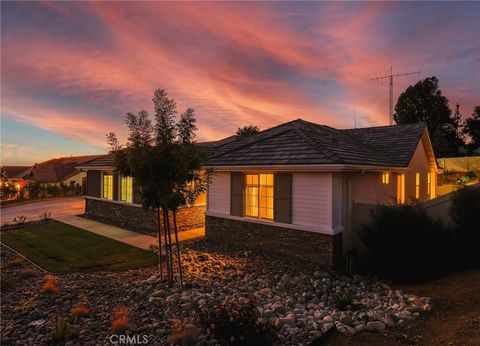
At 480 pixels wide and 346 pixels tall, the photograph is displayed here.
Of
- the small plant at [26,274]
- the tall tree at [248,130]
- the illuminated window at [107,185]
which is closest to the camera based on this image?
the small plant at [26,274]

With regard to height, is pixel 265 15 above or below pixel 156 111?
above

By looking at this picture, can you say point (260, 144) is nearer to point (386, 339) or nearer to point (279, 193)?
point (279, 193)

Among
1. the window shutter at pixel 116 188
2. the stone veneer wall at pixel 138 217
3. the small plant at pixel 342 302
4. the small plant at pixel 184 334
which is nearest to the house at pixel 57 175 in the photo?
the stone veneer wall at pixel 138 217

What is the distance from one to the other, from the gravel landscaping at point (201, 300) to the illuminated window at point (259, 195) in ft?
6.34

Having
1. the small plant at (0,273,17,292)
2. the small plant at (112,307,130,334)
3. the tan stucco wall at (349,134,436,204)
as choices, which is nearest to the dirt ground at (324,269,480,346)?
the small plant at (112,307,130,334)

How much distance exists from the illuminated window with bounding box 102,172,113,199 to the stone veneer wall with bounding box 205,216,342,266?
325 inches

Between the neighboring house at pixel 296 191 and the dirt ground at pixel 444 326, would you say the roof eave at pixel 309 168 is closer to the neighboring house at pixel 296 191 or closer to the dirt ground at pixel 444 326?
the neighboring house at pixel 296 191

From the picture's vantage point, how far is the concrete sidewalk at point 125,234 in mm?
12766

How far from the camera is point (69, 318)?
5.90 meters

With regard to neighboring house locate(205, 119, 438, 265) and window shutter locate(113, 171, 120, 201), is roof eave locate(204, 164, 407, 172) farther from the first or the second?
window shutter locate(113, 171, 120, 201)

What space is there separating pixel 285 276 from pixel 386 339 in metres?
3.77

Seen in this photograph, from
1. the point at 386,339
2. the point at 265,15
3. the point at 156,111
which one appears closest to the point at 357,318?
the point at 386,339

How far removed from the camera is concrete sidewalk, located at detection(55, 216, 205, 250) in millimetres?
12766
